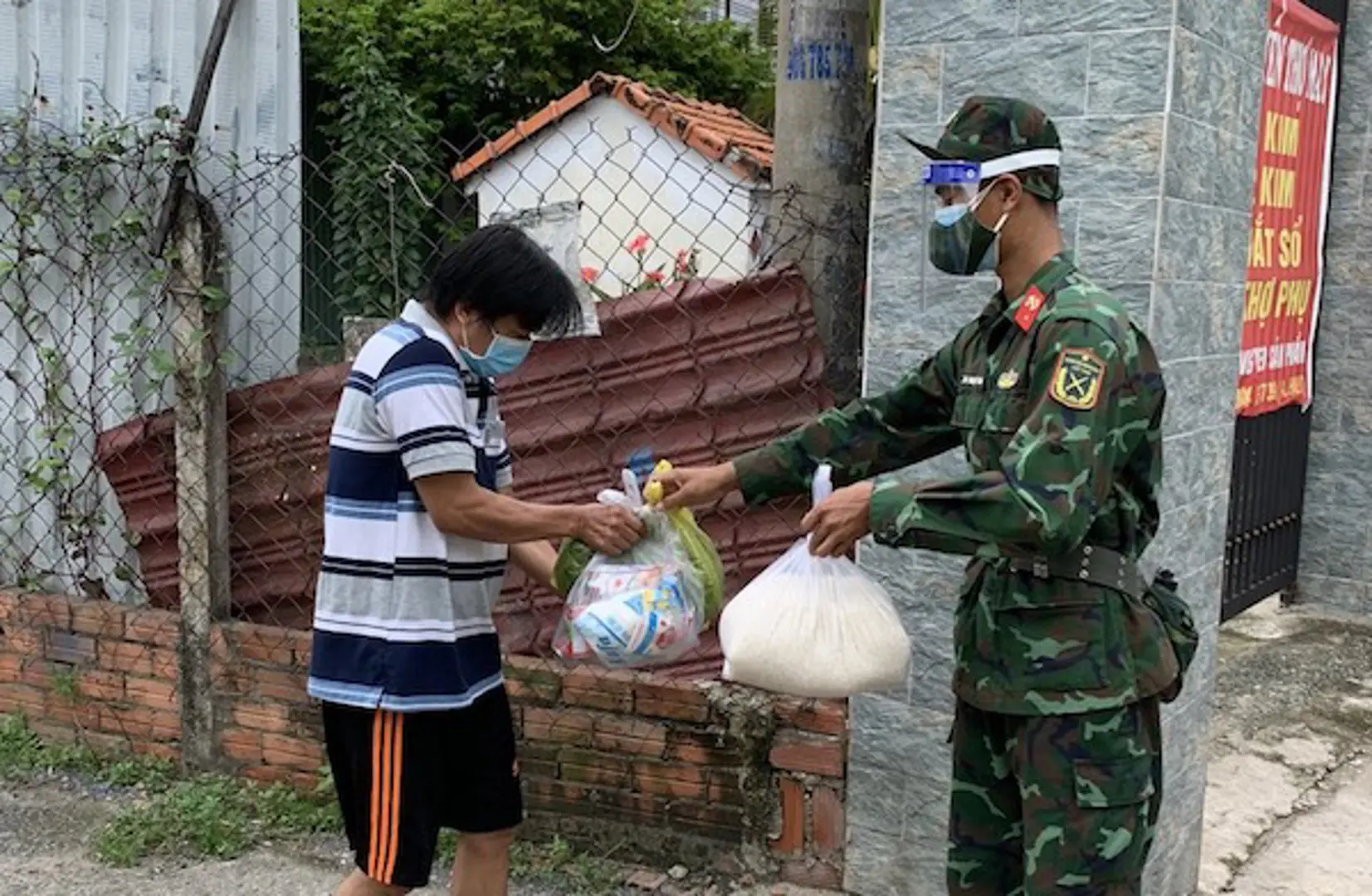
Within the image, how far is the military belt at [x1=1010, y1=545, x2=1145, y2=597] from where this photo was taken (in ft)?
7.59

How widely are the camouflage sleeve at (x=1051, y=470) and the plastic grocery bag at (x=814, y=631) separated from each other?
11.2 inches

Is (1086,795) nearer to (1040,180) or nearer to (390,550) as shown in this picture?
(1040,180)

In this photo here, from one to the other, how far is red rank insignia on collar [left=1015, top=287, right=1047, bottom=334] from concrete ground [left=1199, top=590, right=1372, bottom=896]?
1943 mm

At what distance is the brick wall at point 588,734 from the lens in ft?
11.3

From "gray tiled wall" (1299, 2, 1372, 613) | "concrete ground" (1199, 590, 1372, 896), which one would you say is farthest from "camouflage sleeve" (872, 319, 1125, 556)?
"gray tiled wall" (1299, 2, 1372, 613)

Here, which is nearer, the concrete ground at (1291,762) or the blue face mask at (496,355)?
the blue face mask at (496,355)

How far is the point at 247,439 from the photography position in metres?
4.06

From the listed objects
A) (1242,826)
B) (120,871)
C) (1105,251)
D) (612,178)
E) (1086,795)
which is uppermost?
(612,178)

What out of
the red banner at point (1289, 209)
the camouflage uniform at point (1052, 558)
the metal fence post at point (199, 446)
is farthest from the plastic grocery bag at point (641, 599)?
the red banner at point (1289, 209)

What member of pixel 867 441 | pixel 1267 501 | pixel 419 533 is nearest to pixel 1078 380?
pixel 867 441

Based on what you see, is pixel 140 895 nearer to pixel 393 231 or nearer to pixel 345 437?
pixel 345 437

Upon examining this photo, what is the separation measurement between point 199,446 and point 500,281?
5.83 ft

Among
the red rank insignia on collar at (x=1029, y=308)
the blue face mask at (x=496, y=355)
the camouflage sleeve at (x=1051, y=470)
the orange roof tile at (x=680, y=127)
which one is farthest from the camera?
the orange roof tile at (x=680, y=127)

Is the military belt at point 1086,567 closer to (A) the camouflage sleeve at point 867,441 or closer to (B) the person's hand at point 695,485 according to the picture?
(A) the camouflage sleeve at point 867,441
